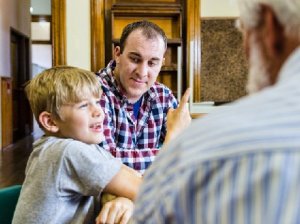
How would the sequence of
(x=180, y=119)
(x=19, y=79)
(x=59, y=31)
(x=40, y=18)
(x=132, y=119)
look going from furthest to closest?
1. (x=40, y=18)
2. (x=19, y=79)
3. (x=59, y=31)
4. (x=132, y=119)
5. (x=180, y=119)

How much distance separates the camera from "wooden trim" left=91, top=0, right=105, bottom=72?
4.03 meters

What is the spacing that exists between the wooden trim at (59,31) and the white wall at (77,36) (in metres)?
0.04

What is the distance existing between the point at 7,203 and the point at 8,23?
6992 millimetres

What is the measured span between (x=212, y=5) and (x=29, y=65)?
593 cm

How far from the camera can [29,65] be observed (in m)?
9.39

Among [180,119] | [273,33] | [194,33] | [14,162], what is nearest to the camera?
[273,33]

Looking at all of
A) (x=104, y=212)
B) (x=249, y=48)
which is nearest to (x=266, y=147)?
(x=249, y=48)

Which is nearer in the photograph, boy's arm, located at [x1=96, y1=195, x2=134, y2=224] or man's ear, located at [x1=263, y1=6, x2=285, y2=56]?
man's ear, located at [x1=263, y1=6, x2=285, y2=56]

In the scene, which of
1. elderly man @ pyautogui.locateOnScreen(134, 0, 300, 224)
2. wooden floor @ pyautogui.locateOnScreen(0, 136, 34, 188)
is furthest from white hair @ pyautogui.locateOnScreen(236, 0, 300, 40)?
wooden floor @ pyautogui.locateOnScreen(0, 136, 34, 188)

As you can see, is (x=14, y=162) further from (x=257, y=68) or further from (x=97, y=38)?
(x=257, y=68)

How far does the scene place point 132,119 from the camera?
5.57ft

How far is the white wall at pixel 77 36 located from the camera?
4008 millimetres

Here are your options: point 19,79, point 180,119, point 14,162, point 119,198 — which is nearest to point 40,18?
point 19,79

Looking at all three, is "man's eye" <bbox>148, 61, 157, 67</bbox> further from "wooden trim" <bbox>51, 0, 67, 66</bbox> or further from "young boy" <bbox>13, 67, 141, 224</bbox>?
"wooden trim" <bbox>51, 0, 67, 66</bbox>
